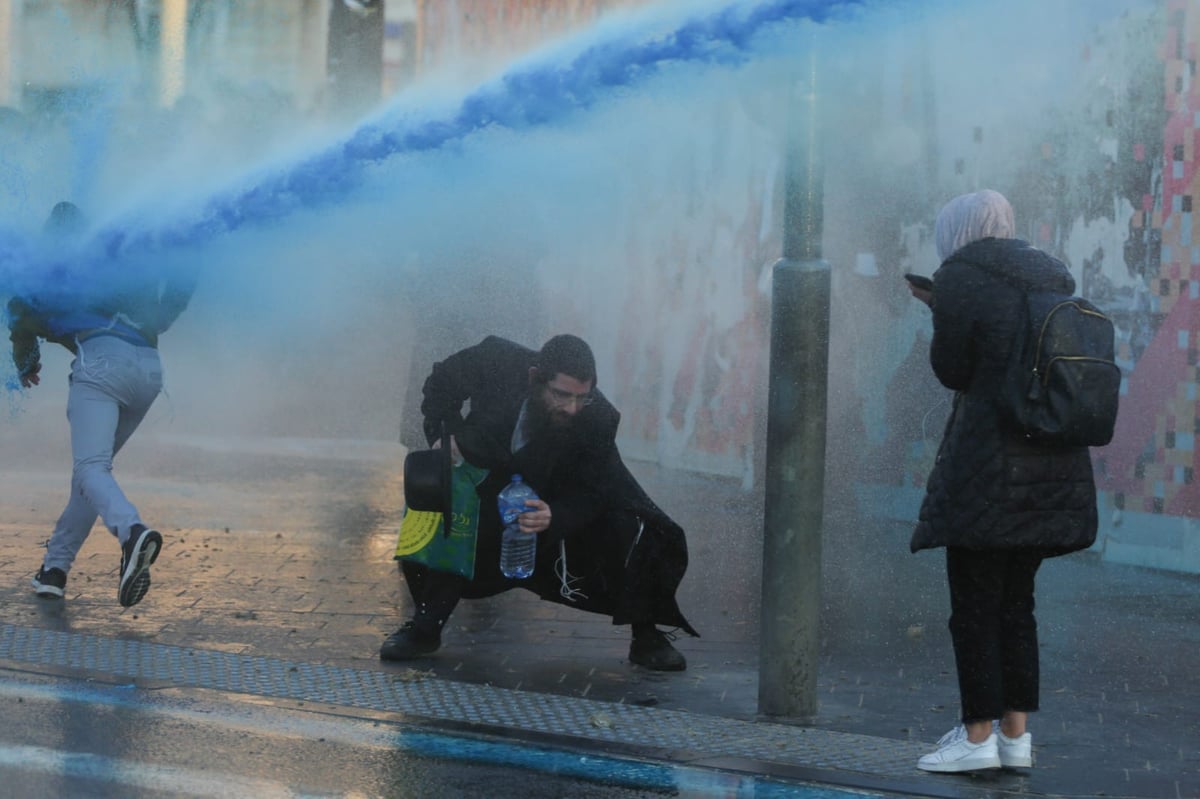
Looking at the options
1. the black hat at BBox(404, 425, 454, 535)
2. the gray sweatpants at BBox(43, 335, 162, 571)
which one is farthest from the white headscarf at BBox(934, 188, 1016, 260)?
the gray sweatpants at BBox(43, 335, 162, 571)

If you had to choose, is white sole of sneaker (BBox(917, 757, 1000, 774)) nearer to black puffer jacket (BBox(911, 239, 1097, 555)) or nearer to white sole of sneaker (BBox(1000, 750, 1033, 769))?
white sole of sneaker (BBox(1000, 750, 1033, 769))

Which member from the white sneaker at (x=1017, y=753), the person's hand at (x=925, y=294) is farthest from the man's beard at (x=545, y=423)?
the white sneaker at (x=1017, y=753)

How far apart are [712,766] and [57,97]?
8978mm

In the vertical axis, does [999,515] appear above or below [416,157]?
below

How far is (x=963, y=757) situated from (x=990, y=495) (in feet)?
2.47

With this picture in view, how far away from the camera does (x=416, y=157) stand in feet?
24.2

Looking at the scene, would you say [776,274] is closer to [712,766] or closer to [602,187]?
[712,766]

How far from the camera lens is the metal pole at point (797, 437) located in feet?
18.1

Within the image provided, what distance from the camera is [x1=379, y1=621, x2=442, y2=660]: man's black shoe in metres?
6.24

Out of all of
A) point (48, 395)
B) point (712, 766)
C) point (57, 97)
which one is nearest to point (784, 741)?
point (712, 766)

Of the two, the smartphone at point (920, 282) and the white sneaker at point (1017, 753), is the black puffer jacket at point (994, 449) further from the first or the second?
the white sneaker at point (1017, 753)

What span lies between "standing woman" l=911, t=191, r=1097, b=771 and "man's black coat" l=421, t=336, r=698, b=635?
1.47m

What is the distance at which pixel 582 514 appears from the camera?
629 cm

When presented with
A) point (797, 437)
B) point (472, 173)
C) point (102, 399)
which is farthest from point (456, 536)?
point (472, 173)
